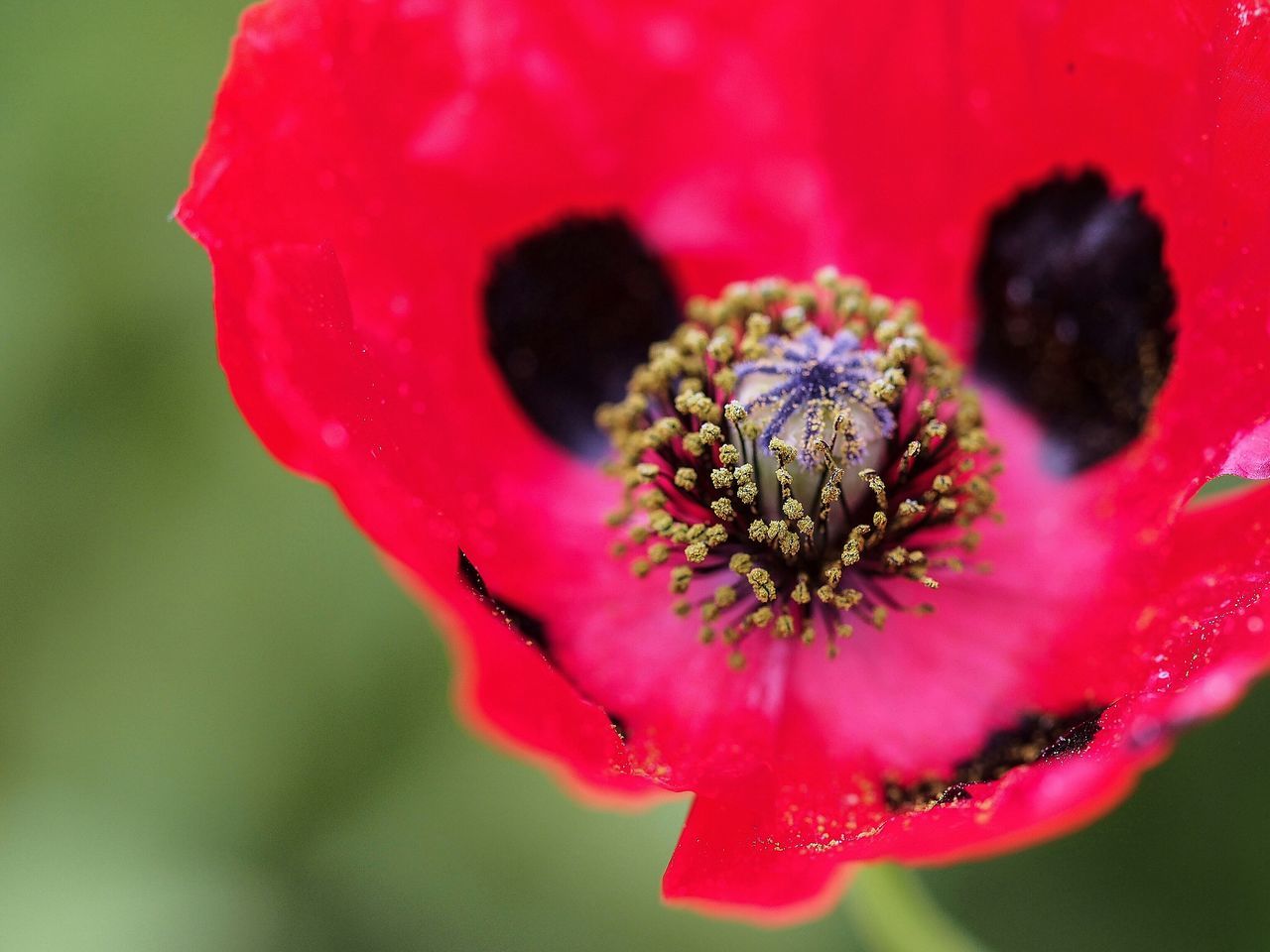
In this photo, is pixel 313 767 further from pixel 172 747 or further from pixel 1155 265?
pixel 1155 265

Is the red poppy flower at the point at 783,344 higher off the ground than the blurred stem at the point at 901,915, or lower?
higher

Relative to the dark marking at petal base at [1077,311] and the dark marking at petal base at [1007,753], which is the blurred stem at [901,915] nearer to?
the dark marking at petal base at [1007,753]

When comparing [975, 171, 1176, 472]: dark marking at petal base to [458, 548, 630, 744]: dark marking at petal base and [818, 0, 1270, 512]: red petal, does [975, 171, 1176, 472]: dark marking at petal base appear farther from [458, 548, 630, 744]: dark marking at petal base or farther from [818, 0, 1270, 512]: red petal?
[458, 548, 630, 744]: dark marking at petal base

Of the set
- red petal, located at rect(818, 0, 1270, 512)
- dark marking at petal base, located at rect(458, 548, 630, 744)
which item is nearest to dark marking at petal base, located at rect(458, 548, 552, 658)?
dark marking at petal base, located at rect(458, 548, 630, 744)

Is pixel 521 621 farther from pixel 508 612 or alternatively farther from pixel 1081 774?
pixel 1081 774

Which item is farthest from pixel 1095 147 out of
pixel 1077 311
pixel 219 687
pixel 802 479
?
pixel 219 687

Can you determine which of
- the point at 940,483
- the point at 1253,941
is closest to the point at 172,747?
the point at 940,483

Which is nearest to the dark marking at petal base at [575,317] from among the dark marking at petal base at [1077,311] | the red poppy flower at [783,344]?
the red poppy flower at [783,344]
